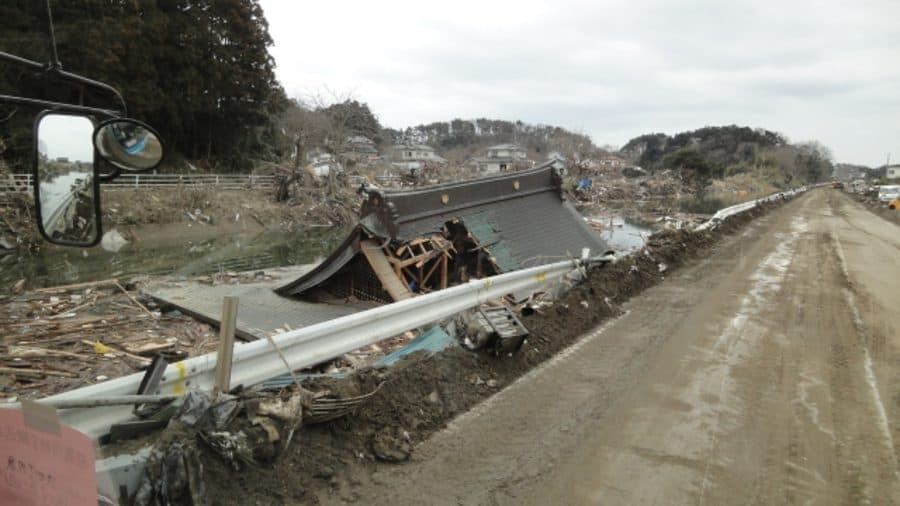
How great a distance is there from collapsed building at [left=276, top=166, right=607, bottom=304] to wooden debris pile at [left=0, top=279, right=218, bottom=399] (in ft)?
7.27

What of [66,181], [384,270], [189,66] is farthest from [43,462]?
[189,66]

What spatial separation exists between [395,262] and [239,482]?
551cm

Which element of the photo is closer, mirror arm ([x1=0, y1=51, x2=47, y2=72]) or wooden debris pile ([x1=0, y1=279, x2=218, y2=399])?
mirror arm ([x1=0, y1=51, x2=47, y2=72])

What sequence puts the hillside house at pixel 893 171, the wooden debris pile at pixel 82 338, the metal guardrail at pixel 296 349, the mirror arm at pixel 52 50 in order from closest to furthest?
the mirror arm at pixel 52 50 < the metal guardrail at pixel 296 349 < the wooden debris pile at pixel 82 338 < the hillside house at pixel 893 171

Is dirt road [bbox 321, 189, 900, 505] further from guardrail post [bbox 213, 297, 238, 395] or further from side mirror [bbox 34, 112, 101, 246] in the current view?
side mirror [bbox 34, 112, 101, 246]

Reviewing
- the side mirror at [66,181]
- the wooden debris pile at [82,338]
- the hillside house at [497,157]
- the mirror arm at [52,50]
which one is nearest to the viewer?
the mirror arm at [52,50]

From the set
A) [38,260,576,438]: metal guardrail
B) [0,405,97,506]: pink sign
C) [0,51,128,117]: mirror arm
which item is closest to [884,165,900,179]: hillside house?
[38,260,576,438]: metal guardrail

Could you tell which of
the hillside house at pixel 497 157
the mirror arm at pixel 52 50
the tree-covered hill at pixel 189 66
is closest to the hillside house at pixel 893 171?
the hillside house at pixel 497 157

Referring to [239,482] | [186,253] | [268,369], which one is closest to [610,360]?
[268,369]

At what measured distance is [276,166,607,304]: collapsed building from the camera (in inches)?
326

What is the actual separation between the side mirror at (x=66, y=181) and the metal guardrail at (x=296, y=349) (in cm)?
80

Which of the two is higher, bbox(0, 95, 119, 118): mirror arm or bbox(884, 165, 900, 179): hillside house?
bbox(884, 165, 900, 179): hillside house

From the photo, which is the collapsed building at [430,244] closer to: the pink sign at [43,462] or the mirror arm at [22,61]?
the mirror arm at [22,61]

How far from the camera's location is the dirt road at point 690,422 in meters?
3.30
